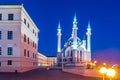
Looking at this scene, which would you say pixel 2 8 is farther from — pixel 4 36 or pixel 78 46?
pixel 78 46

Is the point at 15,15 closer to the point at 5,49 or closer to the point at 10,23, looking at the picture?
the point at 10,23

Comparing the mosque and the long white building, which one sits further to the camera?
the mosque

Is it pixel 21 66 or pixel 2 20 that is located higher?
pixel 2 20

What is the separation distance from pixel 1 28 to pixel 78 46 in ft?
243

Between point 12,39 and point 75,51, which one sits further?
point 75,51

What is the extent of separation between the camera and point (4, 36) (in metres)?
Result: 53.6

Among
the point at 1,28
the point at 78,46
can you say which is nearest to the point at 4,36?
the point at 1,28

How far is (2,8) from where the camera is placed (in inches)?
2130

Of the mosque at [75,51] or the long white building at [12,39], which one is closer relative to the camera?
the long white building at [12,39]

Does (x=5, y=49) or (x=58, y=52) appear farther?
(x=58, y=52)

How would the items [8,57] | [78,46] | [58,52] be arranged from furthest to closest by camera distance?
[58,52] < [78,46] < [8,57]

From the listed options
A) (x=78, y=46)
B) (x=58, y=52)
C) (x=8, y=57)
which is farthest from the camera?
(x=58, y=52)

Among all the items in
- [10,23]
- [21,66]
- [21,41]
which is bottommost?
[21,66]

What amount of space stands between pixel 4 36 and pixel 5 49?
8.05 feet
